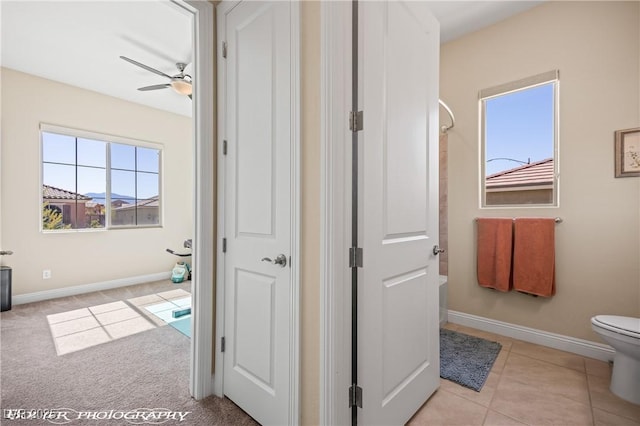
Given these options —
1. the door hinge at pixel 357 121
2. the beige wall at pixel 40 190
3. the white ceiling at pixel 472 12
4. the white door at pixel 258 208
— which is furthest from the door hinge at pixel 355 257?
the beige wall at pixel 40 190

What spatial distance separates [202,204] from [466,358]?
2.15 m

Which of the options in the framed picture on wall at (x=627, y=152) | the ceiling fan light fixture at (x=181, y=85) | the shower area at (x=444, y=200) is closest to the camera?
the framed picture on wall at (x=627, y=152)

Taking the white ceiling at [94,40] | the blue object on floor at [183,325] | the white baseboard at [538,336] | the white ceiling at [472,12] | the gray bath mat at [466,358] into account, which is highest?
the white ceiling at [472,12]

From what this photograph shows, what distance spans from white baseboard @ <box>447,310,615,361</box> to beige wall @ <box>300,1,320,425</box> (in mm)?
2081

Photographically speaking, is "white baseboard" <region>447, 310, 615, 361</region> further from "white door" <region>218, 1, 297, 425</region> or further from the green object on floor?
the green object on floor

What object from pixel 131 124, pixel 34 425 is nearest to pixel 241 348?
pixel 34 425

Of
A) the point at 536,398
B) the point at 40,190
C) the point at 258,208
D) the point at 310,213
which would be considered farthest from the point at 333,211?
the point at 40,190

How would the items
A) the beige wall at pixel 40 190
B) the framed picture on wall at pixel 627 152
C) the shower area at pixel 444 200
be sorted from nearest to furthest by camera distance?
1. the framed picture on wall at pixel 627 152
2. the shower area at pixel 444 200
3. the beige wall at pixel 40 190

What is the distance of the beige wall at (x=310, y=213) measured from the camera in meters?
1.23

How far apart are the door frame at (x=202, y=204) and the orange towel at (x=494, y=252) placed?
2.32 meters

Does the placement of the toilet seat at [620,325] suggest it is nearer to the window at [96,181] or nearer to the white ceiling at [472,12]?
the white ceiling at [472,12]

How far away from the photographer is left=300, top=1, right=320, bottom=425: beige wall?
1.23 meters

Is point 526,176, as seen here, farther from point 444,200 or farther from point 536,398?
point 536,398

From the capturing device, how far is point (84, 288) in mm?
3850
